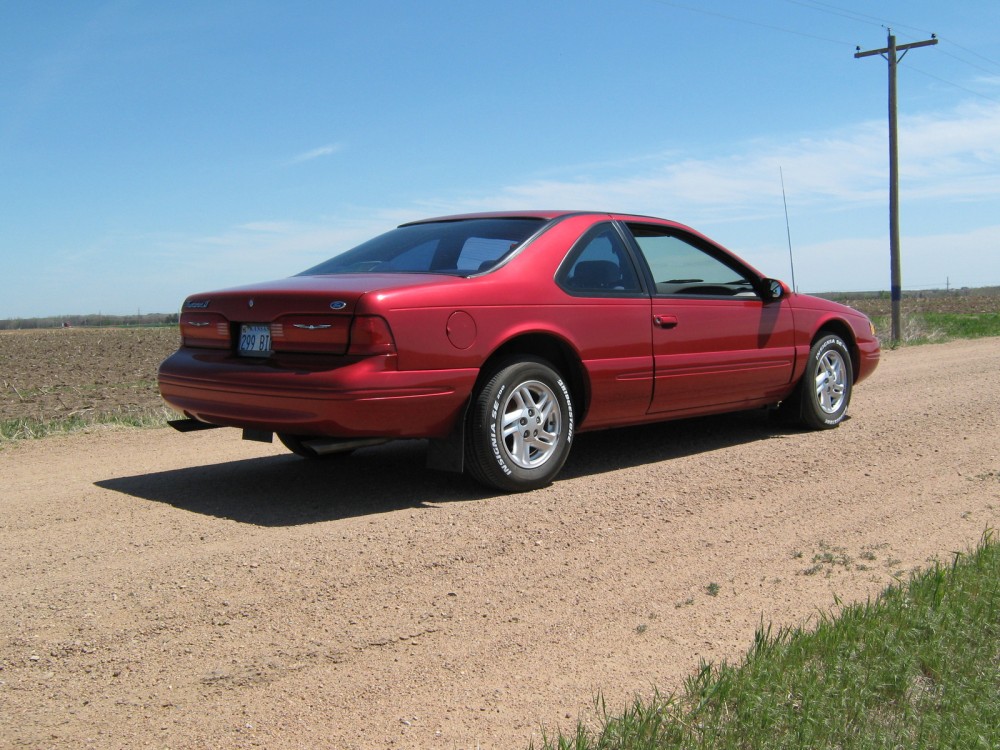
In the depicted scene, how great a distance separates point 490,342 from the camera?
5031 mm

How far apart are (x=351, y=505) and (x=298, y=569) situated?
1146 millimetres

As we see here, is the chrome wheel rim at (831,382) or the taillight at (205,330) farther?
the chrome wheel rim at (831,382)

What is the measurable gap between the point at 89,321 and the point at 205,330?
7297cm

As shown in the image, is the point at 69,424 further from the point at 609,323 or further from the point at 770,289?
the point at 770,289

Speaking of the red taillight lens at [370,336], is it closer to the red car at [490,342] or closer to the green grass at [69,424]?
the red car at [490,342]

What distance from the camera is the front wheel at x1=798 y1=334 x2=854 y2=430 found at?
717 cm

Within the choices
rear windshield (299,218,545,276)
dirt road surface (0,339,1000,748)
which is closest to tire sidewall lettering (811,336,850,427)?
dirt road surface (0,339,1000,748)

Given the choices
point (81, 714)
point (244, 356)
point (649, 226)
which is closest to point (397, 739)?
point (81, 714)

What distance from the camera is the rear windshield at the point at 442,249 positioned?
5426mm

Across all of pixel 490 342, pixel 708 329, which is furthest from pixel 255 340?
pixel 708 329

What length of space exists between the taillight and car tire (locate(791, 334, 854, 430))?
4136 mm

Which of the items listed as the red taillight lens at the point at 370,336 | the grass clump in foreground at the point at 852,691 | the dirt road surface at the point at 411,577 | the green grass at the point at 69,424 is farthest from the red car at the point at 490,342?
the green grass at the point at 69,424

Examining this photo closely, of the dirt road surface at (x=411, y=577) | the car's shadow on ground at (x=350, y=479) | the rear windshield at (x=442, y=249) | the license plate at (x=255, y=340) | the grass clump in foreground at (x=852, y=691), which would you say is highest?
the rear windshield at (x=442, y=249)

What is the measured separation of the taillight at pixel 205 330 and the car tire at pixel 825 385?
4.14 m
